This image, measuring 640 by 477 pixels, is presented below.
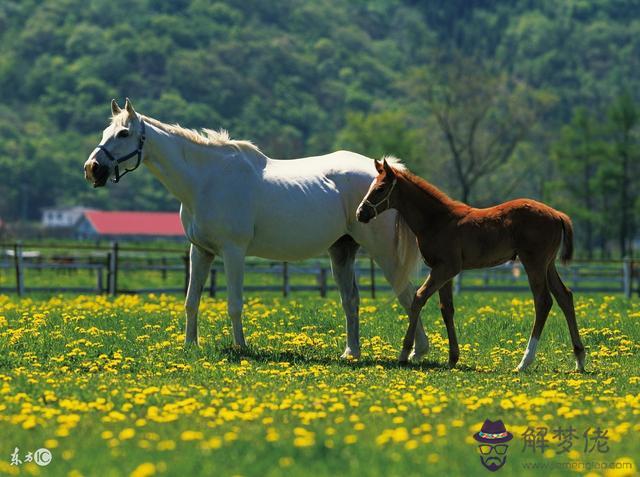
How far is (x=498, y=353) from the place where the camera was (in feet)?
44.8

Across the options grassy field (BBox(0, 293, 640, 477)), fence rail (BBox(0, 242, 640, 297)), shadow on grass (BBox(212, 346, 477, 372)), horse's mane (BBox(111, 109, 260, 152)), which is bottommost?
fence rail (BBox(0, 242, 640, 297))

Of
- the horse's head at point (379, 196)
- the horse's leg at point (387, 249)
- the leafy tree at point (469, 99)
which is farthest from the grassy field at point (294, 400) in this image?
the leafy tree at point (469, 99)

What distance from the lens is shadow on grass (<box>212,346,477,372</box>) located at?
12.1 m

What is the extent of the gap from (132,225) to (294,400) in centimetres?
13937

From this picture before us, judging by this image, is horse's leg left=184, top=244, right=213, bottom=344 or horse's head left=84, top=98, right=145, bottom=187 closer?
horse's head left=84, top=98, right=145, bottom=187

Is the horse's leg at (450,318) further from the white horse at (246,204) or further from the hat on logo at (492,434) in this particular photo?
the hat on logo at (492,434)

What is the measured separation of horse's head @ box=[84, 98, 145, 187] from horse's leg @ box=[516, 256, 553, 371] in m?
4.54

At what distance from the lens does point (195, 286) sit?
13.4 metres

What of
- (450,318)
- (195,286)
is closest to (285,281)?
(195,286)

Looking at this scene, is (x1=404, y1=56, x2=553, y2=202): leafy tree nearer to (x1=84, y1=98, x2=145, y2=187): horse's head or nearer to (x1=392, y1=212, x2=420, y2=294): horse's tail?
(x1=392, y1=212, x2=420, y2=294): horse's tail

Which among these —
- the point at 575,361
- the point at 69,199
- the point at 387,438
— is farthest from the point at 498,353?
the point at 69,199

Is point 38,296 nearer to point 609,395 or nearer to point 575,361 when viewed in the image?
point 575,361

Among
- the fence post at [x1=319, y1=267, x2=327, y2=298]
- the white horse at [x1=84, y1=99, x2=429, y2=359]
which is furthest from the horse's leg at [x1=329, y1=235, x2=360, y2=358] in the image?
the fence post at [x1=319, y1=267, x2=327, y2=298]

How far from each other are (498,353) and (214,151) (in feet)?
14.0
